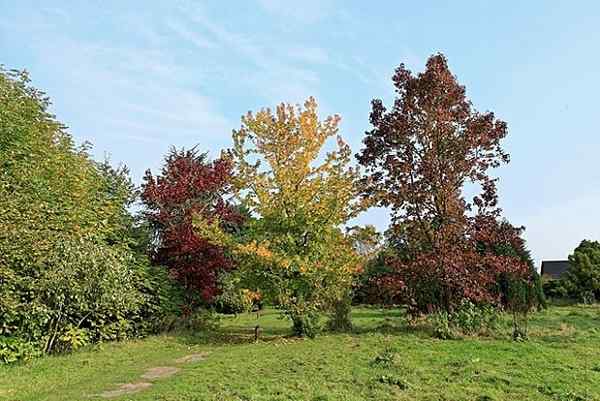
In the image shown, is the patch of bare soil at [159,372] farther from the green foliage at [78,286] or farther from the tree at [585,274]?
the tree at [585,274]

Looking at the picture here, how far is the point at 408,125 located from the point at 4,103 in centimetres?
A: 1131

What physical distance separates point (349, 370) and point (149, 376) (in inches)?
150

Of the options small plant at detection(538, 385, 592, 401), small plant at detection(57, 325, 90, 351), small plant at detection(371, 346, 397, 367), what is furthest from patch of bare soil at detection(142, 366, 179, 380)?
small plant at detection(538, 385, 592, 401)

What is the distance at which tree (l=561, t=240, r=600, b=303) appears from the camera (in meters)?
29.8

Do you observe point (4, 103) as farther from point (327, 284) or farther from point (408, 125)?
point (408, 125)

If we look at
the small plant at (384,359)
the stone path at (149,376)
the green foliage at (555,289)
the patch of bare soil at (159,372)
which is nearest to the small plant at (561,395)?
the small plant at (384,359)

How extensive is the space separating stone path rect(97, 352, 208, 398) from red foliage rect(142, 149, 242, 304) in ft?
24.6

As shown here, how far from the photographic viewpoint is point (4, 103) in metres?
13.4

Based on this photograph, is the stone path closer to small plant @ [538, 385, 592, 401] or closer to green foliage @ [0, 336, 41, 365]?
green foliage @ [0, 336, 41, 365]

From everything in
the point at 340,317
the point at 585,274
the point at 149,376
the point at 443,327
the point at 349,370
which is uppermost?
the point at 585,274

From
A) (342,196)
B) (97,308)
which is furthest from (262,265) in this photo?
(97,308)

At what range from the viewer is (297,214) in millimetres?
15695

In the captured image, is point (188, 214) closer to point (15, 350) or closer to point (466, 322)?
point (15, 350)

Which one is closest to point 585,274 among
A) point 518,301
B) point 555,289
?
point 555,289
